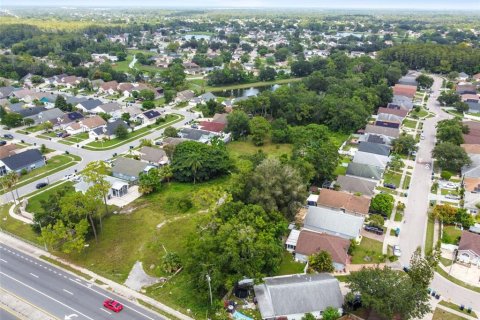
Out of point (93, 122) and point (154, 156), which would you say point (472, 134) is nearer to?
point (154, 156)

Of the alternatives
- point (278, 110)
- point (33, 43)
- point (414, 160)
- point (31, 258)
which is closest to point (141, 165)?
point (31, 258)

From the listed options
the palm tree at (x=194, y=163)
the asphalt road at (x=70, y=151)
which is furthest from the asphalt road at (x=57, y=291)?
the palm tree at (x=194, y=163)

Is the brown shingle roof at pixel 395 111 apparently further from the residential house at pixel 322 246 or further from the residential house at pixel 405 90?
the residential house at pixel 322 246

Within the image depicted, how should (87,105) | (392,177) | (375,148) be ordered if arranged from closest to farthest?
1. (392,177)
2. (375,148)
3. (87,105)

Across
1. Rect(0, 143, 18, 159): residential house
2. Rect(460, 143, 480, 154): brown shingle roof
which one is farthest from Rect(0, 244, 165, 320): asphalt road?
Rect(460, 143, 480, 154): brown shingle roof

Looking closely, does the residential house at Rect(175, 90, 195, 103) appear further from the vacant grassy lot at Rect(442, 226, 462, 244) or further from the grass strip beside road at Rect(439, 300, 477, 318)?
the grass strip beside road at Rect(439, 300, 477, 318)

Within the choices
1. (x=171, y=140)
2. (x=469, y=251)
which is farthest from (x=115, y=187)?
(x=469, y=251)
